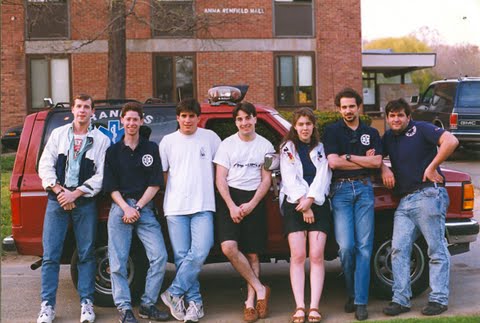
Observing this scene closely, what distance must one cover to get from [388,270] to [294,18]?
18814 millimetres

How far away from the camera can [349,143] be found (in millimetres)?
5953

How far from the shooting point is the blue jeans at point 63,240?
5.80 m

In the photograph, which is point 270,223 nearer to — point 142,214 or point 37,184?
point 142,214

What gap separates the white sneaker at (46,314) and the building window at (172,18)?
39.0 ft

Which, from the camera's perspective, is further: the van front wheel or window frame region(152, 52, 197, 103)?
window frame region(152, 52, 197, 103)

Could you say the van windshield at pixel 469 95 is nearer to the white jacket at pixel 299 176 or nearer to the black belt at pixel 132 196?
the white jacket at pixel 299 176

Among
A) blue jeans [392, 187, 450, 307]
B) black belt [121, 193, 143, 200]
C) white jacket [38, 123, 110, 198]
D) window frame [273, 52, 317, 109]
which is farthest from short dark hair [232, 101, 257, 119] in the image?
window frame [273, 52, 317, 109]

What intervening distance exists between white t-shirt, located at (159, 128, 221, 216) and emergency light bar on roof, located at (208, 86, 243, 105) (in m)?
0.67

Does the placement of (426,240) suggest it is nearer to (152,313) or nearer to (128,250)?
(152,313)

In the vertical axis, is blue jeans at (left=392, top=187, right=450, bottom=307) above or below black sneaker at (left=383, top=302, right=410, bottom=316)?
above

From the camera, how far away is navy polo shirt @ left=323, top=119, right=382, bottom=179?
5.95 metres

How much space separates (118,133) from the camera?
645cm

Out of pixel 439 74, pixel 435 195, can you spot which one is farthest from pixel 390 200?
pixel 439 74

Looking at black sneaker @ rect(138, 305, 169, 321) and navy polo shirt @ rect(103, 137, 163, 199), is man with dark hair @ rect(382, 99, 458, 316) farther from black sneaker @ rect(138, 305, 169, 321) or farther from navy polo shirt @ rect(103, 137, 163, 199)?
navy polo shirt @ rect(103, 137, 163, 199)
